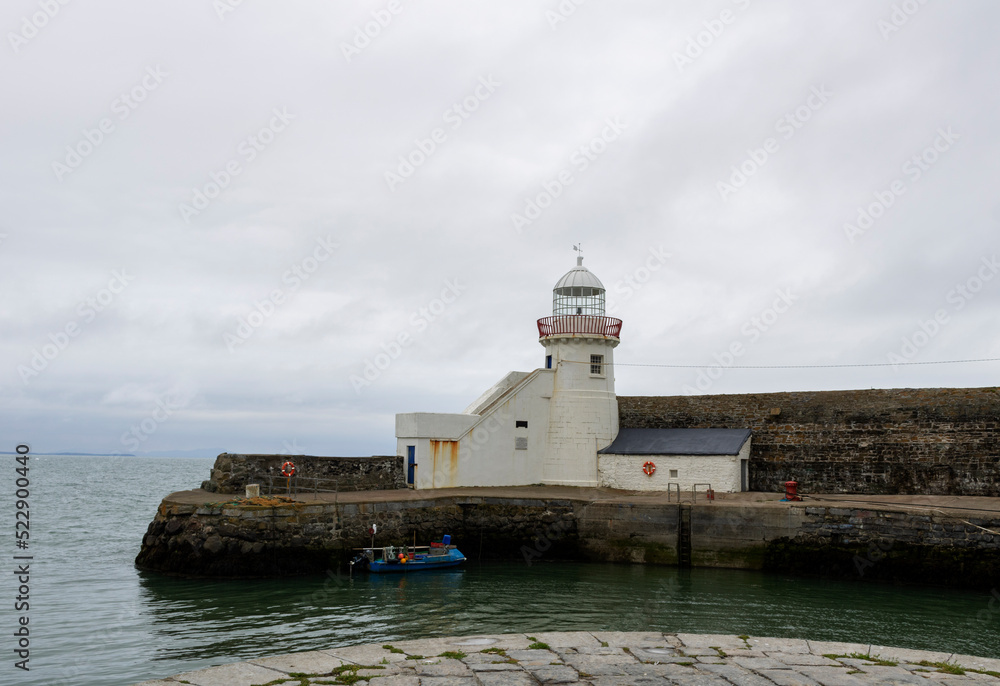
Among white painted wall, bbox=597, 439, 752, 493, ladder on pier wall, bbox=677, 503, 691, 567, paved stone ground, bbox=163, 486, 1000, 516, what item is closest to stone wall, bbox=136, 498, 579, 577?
paved stone ground, bbox=163, 486, 1000, 516

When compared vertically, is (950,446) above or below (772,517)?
above

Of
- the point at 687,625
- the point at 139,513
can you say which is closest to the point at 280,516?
the point at 687,625

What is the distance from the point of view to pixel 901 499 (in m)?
22.2

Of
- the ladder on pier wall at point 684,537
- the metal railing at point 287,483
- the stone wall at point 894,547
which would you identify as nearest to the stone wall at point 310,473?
the metal railing at point 287,483

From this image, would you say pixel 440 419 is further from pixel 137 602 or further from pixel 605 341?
pixel 137 602

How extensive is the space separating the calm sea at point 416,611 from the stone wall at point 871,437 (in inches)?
229

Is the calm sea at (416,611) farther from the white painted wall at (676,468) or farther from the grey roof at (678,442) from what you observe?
the grey roof at (678,442)

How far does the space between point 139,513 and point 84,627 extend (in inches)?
1194

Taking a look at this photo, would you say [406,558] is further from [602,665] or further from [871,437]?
[871,437]

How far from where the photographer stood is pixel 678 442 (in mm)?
26500

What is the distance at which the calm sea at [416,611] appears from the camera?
13242 mm

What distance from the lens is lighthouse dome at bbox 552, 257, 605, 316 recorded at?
28.2 meters

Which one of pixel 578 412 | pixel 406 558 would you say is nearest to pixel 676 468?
pixel 578 412

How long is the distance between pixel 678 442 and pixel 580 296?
6.17m
